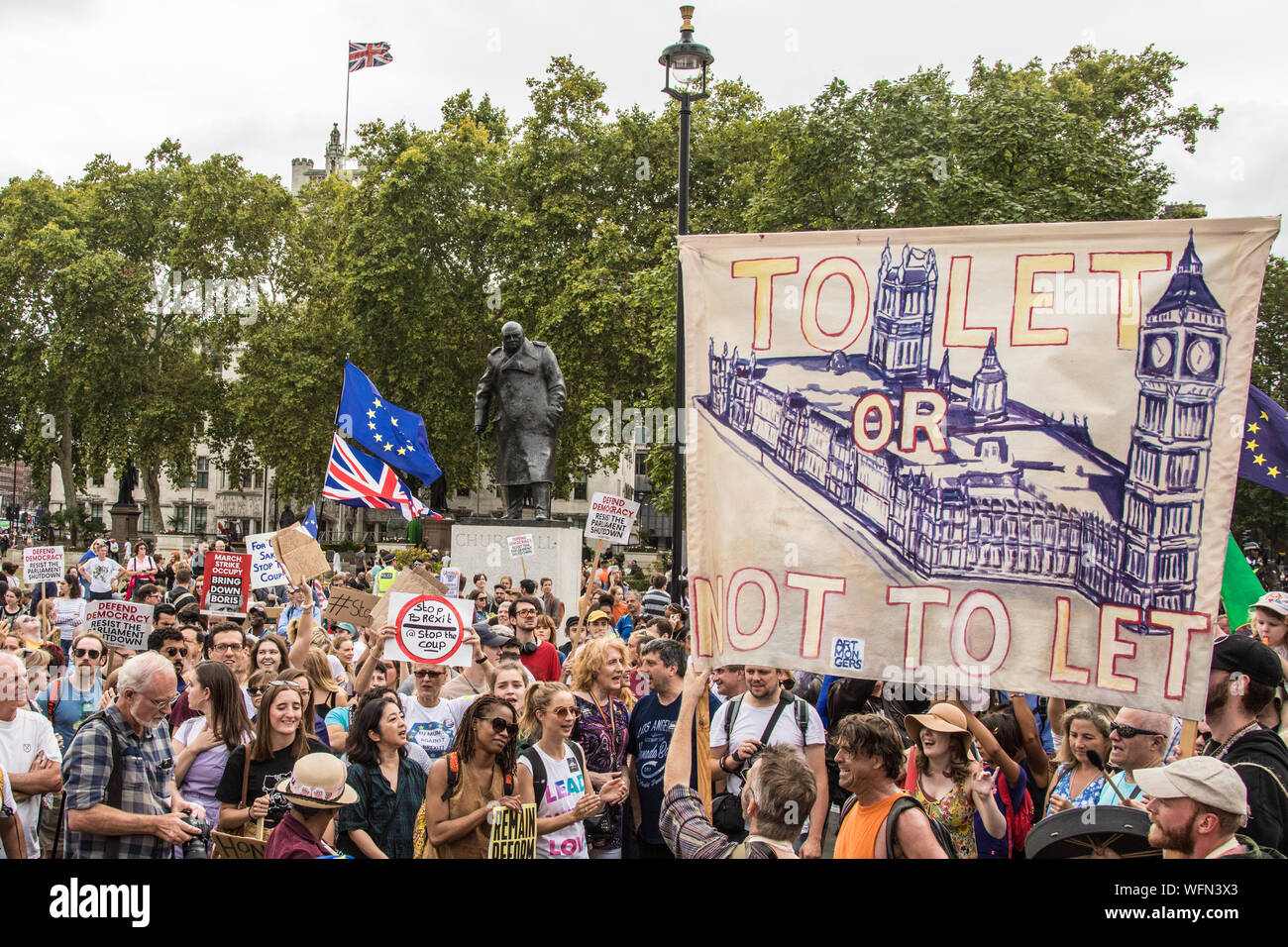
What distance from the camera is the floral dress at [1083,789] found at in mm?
4633

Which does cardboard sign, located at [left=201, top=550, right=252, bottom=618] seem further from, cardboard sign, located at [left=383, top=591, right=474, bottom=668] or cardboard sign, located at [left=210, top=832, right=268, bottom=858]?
cardboard sign, located at [left=210, top=832, right=268, bottom=858]

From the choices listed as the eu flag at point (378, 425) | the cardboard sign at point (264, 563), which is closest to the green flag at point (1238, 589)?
the cardboard sign at point (264, 563)

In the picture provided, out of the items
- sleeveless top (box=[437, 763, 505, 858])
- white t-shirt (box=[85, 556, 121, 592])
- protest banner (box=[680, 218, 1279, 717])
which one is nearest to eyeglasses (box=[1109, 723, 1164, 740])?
protest banner (box=[680, 218, 1279, 717])

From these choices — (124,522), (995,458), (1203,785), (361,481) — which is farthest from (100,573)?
(124,522)

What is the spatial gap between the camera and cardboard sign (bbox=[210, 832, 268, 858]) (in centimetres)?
32

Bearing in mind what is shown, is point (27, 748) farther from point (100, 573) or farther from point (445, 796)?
point (100, 573)

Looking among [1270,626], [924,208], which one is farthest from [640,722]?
[924,208]

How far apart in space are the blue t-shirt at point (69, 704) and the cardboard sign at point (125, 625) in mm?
574

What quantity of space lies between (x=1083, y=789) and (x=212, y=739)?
3.48m

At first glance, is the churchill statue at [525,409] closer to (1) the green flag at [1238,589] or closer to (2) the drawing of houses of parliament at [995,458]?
(1) the green flag at [1238,589]

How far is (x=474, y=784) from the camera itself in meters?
4.61

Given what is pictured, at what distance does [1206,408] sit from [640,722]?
9.22 feet

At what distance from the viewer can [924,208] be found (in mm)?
24828
